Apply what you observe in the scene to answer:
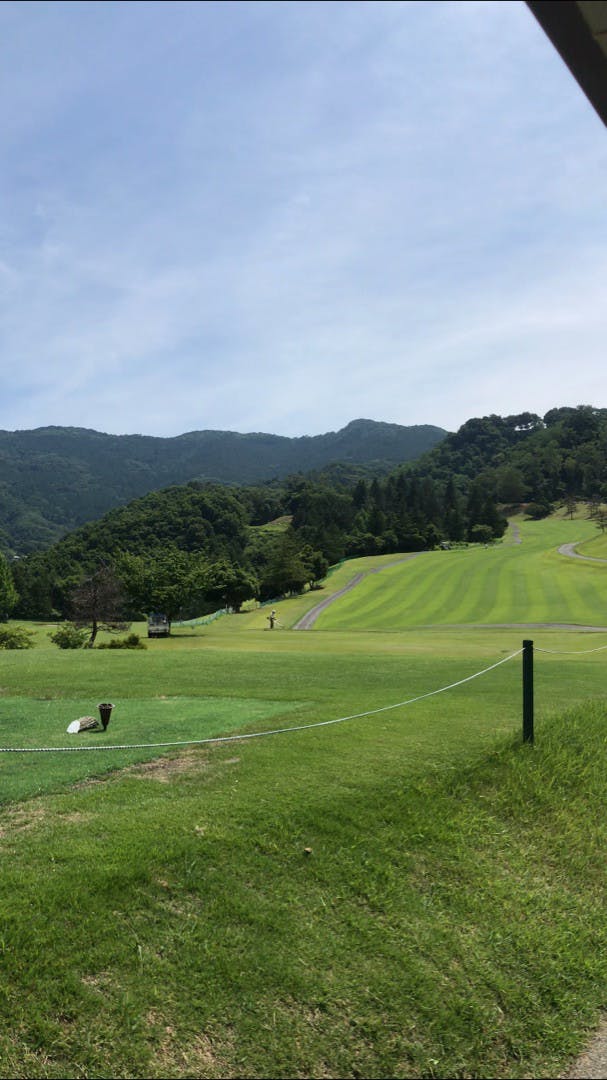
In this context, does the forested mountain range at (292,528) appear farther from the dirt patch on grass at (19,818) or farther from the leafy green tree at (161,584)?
the dirt patch on grass at (19,818)

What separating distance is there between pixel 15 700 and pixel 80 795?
7.15 m

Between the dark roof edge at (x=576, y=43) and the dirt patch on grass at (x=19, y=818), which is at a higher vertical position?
the dark roof edge at (x=576, y=43)

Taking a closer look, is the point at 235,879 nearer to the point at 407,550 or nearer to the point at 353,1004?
the point at 353,1004

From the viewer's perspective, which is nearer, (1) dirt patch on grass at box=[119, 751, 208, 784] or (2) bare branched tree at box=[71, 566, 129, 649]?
(1) dirt patch on grass at box=[119, 751, 208, 784]

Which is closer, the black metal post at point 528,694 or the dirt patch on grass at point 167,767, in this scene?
the dirt patch on grass at point 167,767

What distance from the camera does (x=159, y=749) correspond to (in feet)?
28.1

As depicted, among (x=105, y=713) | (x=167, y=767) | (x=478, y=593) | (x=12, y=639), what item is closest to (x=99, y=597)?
(x=12, y=639)

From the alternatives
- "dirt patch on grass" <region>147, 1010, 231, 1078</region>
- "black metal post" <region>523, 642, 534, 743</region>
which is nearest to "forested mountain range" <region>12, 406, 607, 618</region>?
"black metal post" <region>523, 642, 534, 743</region>

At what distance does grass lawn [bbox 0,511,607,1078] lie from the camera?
3.94m

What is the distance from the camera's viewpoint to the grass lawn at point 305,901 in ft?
12.9

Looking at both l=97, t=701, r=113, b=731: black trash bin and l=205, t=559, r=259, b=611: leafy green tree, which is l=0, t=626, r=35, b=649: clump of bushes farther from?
l=205, t=559, r=259, b=611: leafy green tree

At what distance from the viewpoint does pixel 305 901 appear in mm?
5098

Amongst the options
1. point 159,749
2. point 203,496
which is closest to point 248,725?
Answer: point 159,749

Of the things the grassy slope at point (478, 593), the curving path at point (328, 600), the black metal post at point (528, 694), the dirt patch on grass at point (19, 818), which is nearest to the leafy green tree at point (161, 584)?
the curving path at point (328, 600)
